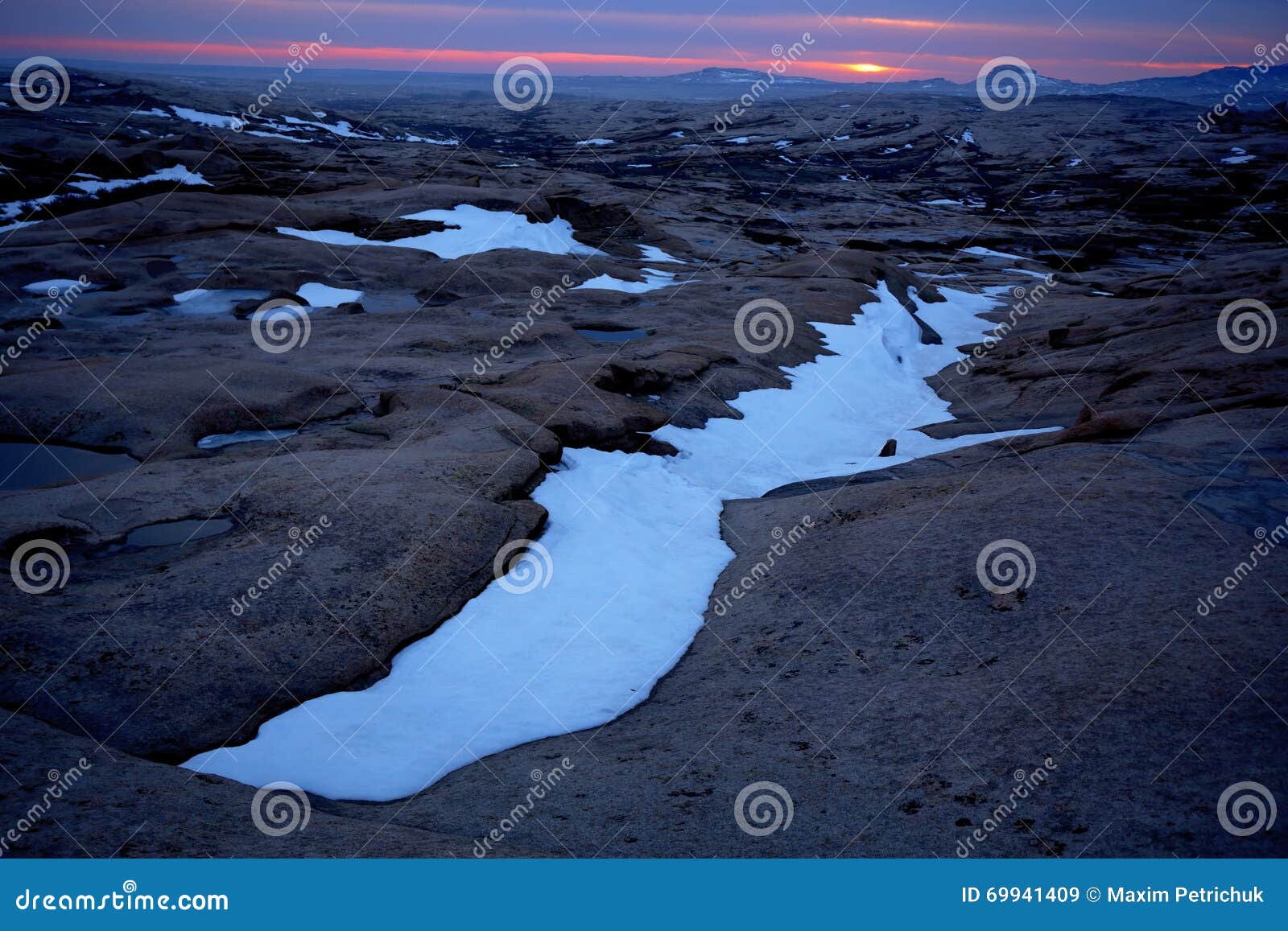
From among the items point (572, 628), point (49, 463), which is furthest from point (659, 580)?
point (49, 463)

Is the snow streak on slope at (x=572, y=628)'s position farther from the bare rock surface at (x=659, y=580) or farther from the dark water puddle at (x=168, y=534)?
the dark water puddle at (x=168, y=534)

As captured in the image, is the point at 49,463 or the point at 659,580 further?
the point at 49,463

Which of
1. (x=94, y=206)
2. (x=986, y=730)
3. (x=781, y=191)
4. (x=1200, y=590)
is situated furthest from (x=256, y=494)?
(x=781, y=191)

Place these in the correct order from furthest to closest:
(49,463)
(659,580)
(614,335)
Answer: (614,335) < (49,463) < (659,580)

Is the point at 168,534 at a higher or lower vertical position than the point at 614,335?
lower

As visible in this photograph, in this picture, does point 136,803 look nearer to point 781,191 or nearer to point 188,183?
point 188,183

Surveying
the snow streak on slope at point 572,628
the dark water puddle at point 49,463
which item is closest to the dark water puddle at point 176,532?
the dark water puddle at point 49,463

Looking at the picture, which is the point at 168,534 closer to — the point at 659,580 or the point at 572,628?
the point at 572,628
